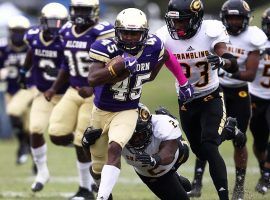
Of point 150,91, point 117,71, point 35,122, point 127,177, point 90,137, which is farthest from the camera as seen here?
point 150,91

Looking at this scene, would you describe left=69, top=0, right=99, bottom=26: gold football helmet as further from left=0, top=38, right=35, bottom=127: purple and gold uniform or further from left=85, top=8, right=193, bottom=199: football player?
Result: left=0, top=38, right=35, bottom=127: purple and gold uniform

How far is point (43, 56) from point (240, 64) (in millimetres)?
2529

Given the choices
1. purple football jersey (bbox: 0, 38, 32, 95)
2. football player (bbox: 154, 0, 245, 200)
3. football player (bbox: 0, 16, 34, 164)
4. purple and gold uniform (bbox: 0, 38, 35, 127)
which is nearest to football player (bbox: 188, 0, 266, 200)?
football player (bbox: 154, 0, 245, 200)

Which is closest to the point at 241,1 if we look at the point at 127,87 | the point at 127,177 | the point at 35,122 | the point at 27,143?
the point at 127,87

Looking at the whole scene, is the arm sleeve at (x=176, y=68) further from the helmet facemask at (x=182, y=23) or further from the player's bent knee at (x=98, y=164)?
the player's bent knee at (x=98, y=164)

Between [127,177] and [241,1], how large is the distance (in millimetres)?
4260

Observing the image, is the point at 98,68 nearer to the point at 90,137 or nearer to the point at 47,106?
the point at 90,137

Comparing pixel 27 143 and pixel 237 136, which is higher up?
pixel 237 136

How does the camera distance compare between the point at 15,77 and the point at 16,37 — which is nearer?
the point at 16,37

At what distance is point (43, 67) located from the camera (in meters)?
10.7

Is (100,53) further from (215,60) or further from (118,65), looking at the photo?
(215,60)

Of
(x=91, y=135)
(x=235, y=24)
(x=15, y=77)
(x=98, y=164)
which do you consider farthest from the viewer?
(x=15, y=77)

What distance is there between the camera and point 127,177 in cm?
1274

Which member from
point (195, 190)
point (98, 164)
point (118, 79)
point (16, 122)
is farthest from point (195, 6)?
point (16, 122)
